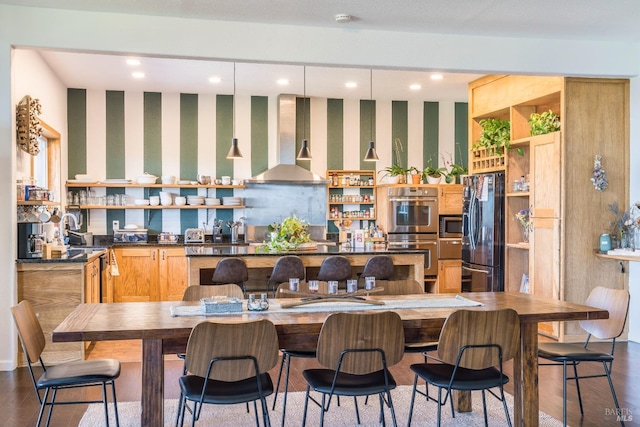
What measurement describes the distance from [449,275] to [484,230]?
171cm

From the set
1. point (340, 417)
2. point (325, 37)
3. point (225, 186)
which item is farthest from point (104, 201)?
point (340, 417)

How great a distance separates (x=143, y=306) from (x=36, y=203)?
2.60 m

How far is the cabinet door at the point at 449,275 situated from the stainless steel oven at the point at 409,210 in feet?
1.77

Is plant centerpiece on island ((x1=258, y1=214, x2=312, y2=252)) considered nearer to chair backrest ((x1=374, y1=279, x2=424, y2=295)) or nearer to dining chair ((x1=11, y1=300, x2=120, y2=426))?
chair backrest ((x1=374, y1=279, x2=424, y2=295))

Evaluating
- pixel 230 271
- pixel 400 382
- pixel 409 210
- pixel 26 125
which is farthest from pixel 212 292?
pixel 409 210

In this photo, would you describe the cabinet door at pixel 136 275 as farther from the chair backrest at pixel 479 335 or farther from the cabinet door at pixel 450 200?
the chair backrest at pixel 479 335

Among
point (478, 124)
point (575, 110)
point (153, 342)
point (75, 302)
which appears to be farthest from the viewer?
point (478, 124)

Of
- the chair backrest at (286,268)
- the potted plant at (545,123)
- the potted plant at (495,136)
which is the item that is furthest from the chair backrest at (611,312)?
the potted plant at (495,136)

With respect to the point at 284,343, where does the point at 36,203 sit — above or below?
above

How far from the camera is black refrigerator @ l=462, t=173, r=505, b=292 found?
6832 millimetres

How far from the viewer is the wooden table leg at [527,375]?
10.7ft

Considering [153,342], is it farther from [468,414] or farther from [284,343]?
[468,414]

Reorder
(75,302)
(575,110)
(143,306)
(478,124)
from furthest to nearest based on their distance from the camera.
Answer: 1. (478,124)
2. (575,110)
3. (75,302)
4. (143,306)

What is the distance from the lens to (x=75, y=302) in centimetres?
500
